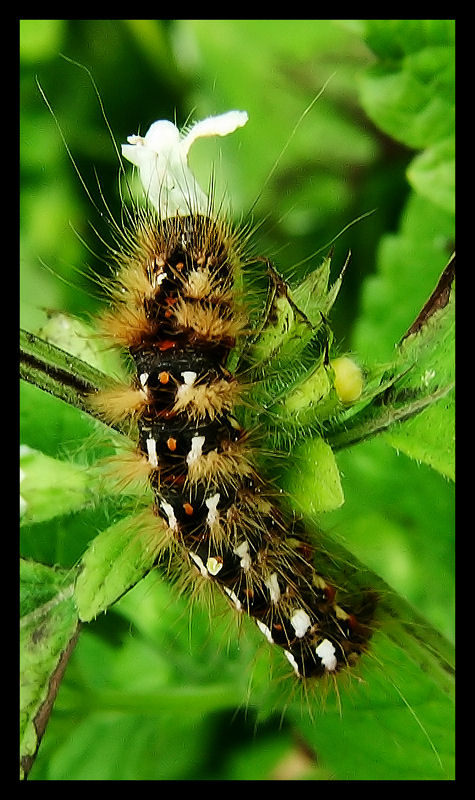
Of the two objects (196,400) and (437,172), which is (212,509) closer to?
(196,400)

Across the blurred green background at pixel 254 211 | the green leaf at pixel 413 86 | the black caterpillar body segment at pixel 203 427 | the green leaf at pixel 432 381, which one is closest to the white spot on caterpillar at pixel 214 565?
the black caterpillar body segment at pixel 203 427

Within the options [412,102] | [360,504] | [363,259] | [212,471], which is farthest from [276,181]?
[212,471]

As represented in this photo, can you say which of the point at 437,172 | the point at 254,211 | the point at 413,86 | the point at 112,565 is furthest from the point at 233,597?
the point at 413,86

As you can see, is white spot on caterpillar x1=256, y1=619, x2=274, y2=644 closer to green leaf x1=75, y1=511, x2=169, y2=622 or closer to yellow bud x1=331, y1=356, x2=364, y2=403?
green leaf x1=75, y1=511, x2=169, y2=622

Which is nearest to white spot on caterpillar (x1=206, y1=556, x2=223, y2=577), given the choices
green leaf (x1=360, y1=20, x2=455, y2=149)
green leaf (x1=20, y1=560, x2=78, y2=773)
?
green leaf (x1=20, y1=560, x2=78, y2=773)

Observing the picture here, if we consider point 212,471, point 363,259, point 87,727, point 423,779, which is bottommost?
point 423,779

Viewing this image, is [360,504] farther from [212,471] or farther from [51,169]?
[51,169]
